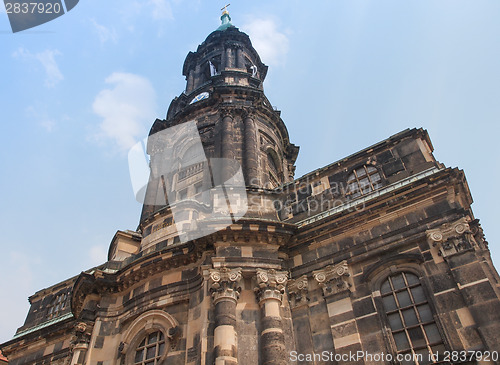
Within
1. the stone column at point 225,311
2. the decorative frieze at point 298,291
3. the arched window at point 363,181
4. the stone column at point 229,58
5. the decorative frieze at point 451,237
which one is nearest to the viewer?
the stone column at point 225,311

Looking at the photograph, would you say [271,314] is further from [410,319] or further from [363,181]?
[363,181]

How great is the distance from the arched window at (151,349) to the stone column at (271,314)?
3.54m

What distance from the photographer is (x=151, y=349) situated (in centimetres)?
1310

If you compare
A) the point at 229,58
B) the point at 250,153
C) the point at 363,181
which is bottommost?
the point at 363,181

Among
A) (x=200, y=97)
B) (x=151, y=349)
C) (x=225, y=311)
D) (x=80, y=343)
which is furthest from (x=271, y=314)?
(x=200, y=97)

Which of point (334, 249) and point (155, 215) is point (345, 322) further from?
point (155, 215)

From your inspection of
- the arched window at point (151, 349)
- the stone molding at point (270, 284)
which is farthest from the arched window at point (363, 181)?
the arched window at point (151, 349)

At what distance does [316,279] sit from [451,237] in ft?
12.9

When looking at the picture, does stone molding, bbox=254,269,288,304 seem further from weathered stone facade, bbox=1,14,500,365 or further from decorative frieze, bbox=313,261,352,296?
decorative frieze, bbox=313,261,352,296

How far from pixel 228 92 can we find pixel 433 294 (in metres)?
16.8

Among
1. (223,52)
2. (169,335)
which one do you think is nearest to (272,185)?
(169,335)

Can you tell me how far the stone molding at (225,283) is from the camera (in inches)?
471

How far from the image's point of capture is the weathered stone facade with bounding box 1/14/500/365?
10586 millimetres

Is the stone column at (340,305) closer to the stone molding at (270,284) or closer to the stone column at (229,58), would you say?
the stone molding at (270,284)
